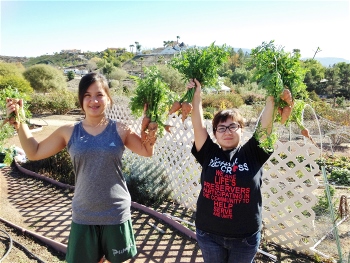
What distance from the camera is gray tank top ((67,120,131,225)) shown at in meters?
1.86

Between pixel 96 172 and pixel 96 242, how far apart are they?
469 mm

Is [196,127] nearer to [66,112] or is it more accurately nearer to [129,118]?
[129,118]

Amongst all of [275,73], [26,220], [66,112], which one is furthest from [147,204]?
[66,112]

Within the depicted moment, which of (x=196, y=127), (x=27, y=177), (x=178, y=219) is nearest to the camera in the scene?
(x=196, y=127)

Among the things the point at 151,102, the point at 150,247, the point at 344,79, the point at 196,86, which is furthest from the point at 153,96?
the point at 344,79

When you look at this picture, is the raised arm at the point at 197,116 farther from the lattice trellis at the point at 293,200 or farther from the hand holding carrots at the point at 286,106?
the lattice trellis at the point at 293,200

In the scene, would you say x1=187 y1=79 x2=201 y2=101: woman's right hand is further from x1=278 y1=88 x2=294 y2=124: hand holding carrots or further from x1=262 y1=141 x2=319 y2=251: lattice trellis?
x1=262 y1=141 x2=319 y2=251: lattice trellis

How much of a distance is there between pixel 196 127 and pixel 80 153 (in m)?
0.76

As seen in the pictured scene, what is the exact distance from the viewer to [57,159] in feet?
19.3

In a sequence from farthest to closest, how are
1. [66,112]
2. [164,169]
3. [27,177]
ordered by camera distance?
[66,112] < [27,177] < [164,169]

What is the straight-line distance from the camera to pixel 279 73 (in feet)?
5.53

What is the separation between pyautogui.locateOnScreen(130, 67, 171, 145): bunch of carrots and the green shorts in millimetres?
631

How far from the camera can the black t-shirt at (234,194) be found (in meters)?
1.80

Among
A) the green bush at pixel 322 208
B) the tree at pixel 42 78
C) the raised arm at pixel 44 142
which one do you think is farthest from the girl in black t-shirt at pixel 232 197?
the tree at pixel 42 78
